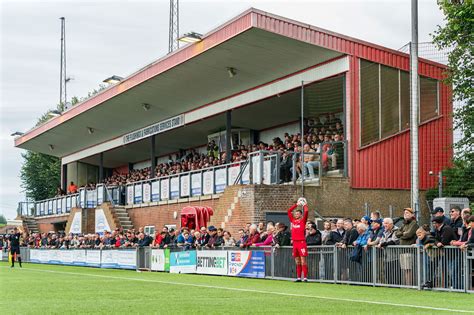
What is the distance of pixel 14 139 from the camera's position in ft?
218

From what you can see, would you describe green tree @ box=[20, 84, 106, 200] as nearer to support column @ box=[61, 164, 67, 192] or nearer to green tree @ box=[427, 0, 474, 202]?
support column @ box=[61, 164, 67, 192]

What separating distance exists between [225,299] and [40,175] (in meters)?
69.7

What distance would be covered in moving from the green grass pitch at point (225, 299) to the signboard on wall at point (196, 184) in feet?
56.4

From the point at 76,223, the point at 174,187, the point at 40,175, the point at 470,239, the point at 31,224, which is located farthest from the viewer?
the point at 40,175

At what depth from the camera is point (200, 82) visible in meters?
38.6

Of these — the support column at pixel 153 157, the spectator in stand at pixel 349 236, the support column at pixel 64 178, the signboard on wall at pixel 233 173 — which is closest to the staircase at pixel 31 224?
the support column at pixel 64 178

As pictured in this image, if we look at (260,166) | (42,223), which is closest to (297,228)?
(260,166)

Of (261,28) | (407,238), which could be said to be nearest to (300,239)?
(407,238)

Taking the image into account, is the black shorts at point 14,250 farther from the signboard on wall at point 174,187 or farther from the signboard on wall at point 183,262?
the signboard on wall at point 183,262

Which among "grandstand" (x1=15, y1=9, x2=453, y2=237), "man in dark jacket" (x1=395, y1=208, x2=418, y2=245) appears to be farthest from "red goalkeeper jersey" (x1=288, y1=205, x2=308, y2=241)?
"grandstand" (x1=15, y1=9, x2=453, y2=237)

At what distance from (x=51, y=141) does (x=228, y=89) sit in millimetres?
26509

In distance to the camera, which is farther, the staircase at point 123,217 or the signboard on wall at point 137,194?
the staircase at point 123,217

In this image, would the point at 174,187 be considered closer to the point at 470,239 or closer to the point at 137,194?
the point at 137,194

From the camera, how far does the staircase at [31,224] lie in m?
61.8
